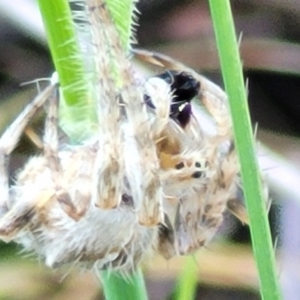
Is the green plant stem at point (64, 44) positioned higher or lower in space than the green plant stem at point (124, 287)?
higher

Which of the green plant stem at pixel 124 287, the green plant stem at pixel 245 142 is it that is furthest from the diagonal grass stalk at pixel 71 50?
the green plant stem at pixel 245 142

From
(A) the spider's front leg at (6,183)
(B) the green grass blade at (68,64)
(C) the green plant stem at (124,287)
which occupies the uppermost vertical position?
(B) the green grass blade at (68,64)

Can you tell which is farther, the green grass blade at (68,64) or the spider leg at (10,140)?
the spider leg at (10,140)

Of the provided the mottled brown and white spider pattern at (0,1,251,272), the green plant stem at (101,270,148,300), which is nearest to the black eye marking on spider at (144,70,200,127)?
the mottled brown and white spider pattern at (0,1,251,272)

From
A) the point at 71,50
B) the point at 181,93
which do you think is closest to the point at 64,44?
the point at 71,50

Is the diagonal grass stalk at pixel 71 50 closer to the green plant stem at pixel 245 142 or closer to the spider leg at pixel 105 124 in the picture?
the spider leg at pixel 105 124

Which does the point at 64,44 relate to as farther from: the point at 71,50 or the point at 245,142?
the point at 245,142

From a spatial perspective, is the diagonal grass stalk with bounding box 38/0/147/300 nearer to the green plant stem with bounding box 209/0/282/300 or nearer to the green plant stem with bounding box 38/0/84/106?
the green plant stem with bounding box 38/0/84/106

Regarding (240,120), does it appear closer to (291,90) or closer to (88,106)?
A: (88,106)

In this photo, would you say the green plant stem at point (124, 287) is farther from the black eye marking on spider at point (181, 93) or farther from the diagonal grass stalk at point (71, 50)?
the black eye marking on spider at point (181, 93)
